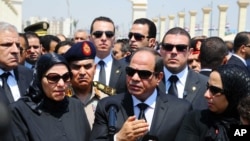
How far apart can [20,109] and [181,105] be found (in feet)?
3.85

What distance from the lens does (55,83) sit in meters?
2.57

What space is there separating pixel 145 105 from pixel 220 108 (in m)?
0.56

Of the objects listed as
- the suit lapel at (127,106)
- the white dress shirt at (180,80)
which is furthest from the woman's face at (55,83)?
the white dress shirt at (180,80)

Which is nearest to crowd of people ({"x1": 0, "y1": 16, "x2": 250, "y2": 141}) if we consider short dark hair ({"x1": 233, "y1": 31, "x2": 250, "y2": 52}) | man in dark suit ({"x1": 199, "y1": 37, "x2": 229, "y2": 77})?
man in dark suit ({"x1": 199, "y1": 37, "x2": 229, "y2": 77})

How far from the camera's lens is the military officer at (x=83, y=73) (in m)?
3.15

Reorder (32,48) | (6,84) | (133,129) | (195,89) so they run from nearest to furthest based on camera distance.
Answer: (133,129)
(195,89)
(6,84)
(32,48)

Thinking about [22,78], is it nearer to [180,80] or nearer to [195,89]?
[180,80]

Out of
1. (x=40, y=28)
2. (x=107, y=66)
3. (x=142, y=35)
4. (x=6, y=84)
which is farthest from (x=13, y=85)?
(x=40, y=28)

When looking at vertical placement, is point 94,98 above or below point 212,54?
below

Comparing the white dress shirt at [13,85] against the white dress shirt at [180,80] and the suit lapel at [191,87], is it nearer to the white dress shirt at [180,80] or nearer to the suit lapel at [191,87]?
the white dress shirt at [180,80]

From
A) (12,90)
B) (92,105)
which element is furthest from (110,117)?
(12,90)

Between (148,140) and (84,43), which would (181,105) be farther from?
(84,43)

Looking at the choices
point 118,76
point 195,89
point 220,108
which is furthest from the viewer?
point 118,76

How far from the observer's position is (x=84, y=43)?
3.27 meters
